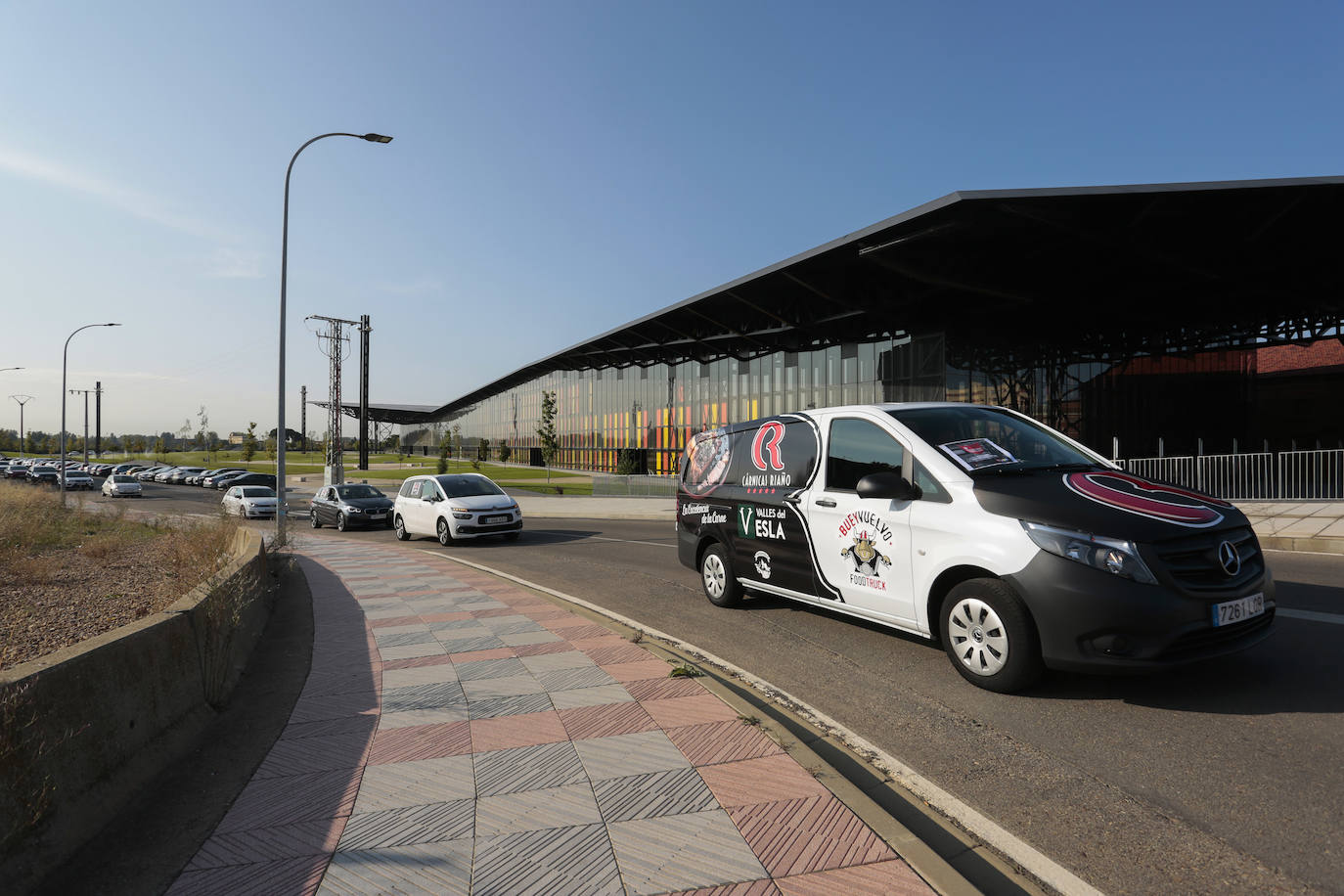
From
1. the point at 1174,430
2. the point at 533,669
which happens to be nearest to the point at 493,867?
the point at 533,669

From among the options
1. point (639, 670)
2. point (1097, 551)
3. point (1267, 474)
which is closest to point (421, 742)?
point (639, 670)

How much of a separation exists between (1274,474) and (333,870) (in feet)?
69.6

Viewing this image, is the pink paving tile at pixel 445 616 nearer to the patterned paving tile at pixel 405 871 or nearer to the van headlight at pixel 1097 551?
the patterned paving tile at pixel 405 871

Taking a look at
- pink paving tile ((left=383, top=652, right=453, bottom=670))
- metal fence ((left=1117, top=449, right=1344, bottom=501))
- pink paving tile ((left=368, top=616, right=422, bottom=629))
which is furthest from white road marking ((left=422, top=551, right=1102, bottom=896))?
metal fence ((left=1117, top=449, right=1344, bottom=501))

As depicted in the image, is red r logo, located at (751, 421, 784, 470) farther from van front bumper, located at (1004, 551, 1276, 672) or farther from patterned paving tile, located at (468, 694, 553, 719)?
patterned paving tile, located at (468, 694, 553, 719)

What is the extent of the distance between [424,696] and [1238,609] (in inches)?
200

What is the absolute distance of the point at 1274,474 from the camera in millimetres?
17344

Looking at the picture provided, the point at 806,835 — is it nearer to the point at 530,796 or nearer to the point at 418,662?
the point at 530,796

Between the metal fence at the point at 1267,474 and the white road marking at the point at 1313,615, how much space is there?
35.5ft

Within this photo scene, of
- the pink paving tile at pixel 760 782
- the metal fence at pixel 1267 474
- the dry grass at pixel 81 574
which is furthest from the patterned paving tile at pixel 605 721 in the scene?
the metal fence at pixel 1267 474

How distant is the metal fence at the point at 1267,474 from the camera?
647 inches

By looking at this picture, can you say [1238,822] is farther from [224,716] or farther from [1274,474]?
[1274,474]

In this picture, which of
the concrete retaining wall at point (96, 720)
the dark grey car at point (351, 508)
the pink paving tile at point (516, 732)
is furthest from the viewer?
the dark grey car at point (351, 508)

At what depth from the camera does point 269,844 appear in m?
3.05
